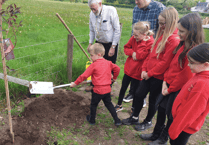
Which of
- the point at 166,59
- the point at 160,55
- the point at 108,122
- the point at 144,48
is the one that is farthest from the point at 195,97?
the point at 108,122

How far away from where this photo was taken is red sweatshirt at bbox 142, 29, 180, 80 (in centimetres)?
192

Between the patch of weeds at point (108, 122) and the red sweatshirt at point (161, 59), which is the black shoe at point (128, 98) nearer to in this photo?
the patch of weeds at point (108, 122)

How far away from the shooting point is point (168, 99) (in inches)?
75.5

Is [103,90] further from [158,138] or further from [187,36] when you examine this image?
[187,36]

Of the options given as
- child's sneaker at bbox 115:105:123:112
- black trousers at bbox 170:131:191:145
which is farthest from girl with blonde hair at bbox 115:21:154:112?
black trousers at bbox 170:131:191:145

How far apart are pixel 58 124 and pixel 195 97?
6.70ft

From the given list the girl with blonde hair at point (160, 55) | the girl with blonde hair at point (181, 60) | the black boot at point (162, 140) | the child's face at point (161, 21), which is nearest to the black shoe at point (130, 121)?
the girl with blonde hair at point (160, 55)

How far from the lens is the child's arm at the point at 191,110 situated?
1344 millimetres

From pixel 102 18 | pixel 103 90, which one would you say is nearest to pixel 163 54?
pixel 103 90

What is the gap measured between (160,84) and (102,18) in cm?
167

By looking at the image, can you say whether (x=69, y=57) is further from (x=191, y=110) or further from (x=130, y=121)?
(x=191, y=110)

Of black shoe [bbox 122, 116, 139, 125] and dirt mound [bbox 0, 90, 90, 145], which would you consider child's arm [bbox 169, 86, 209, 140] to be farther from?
dirt mound [bbox 0, 90, 90, 145]

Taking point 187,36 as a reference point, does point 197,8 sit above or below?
above

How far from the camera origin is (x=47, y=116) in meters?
2.64
